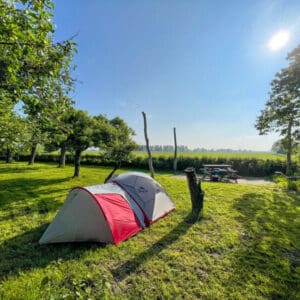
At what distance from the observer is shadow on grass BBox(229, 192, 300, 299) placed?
2.50 metres

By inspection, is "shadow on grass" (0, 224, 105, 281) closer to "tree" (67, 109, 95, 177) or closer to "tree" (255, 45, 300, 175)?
"tree" (67, 109, 95, 177)

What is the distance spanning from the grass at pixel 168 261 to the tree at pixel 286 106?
6112 mm

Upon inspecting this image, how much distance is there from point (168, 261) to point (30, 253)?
2.40 m

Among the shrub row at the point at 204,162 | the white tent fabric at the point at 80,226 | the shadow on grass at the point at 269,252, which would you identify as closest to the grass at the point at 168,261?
the shadow on grass at the point at 269,252

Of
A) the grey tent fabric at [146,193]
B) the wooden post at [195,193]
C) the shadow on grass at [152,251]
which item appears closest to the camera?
the shadow on grass at [152,251]

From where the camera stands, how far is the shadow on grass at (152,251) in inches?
107

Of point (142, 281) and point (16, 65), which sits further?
point (142, 281)

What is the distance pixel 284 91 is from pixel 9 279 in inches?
529

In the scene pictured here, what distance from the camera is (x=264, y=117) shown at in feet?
35.3

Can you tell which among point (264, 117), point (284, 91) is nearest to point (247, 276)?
point (264, 117)

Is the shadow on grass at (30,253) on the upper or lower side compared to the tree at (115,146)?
lower

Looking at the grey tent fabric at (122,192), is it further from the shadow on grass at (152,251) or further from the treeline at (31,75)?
the treeline at (31,75)

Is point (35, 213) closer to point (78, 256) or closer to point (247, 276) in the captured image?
point (78, 256)

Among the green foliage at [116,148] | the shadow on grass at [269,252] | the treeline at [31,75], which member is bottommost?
the shadow on grass at [269,252]
